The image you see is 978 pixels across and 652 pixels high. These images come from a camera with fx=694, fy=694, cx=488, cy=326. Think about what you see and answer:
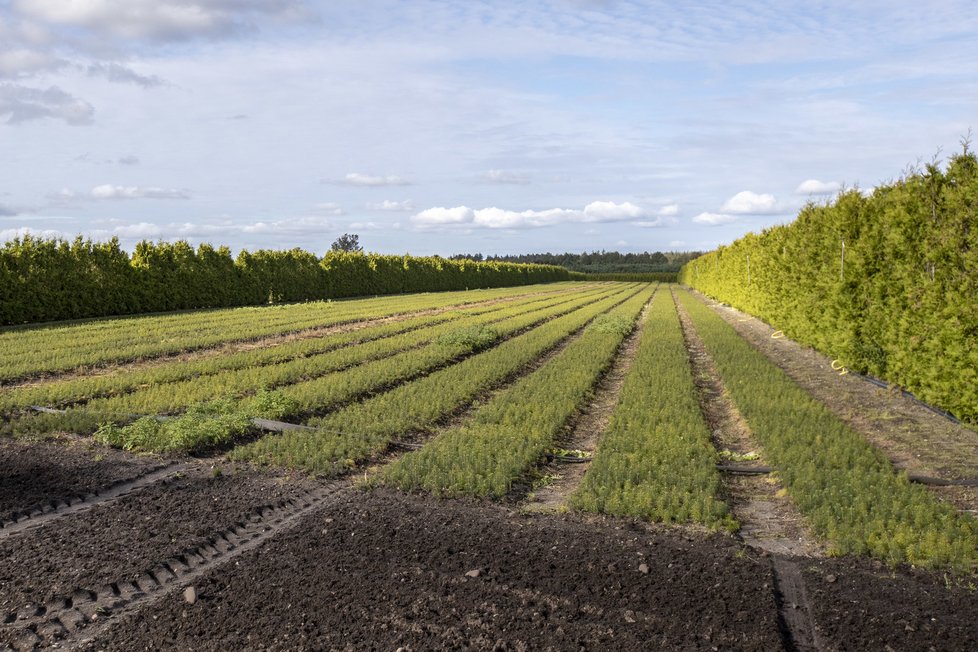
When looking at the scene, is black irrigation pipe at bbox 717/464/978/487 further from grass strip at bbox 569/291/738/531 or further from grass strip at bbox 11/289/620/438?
grass strip at bbox 11/289/620/438

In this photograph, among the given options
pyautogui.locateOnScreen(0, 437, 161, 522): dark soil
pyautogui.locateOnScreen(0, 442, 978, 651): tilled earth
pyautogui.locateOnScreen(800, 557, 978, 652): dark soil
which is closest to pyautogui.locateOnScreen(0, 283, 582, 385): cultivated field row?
pyautogui.locateOnScreen(0, 437, 161, 522): dark soil

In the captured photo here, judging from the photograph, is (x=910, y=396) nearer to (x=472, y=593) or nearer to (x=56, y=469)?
(x=472, y=593)

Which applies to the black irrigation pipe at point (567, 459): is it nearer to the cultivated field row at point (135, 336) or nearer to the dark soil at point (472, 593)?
the dark soil at point (472, 593)

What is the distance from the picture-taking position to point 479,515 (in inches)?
229

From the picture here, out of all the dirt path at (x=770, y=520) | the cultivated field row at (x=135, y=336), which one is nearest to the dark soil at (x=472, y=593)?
the dirt path at (x=770, y=520)

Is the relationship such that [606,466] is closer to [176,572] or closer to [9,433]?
[176,572]

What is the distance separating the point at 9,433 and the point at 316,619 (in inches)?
268

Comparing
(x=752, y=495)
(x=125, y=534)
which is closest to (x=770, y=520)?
(x=752, y=495)

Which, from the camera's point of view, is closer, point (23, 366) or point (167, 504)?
point (167, 504)

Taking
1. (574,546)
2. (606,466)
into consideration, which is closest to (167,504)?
(574,546)

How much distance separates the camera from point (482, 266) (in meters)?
72.7

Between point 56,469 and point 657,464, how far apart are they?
6.17m

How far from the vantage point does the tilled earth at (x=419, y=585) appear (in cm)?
394

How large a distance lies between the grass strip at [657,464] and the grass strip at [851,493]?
2.35 ft
